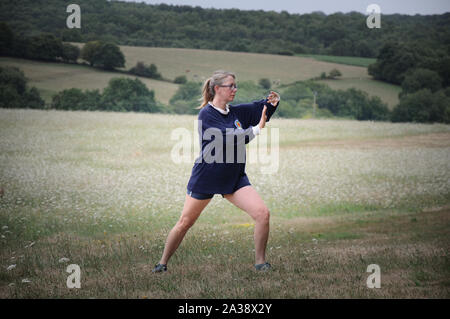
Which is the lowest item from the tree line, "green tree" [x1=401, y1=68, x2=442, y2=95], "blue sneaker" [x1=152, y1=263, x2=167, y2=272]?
"blue sneaker" [x1=152, y1=263, x2=167, y2=272]

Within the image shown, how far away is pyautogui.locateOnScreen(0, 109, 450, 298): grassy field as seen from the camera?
6121 millimetres

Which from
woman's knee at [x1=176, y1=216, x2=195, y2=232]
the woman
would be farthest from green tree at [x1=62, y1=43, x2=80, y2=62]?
woman's knee at [x1=176, y1=216, x2=195, y2=232]

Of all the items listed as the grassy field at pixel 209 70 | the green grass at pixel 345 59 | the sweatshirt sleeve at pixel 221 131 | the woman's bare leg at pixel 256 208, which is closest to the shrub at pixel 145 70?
the grassy field at pixel 209 70

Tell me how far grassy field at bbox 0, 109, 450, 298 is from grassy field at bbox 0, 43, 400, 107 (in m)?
17.1

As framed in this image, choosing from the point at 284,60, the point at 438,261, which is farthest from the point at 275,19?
the point at 438,261

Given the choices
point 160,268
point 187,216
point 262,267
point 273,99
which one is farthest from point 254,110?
point 160,268

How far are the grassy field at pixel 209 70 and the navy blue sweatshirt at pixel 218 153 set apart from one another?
37.3 meters

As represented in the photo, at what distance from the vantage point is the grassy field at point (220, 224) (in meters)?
6.12

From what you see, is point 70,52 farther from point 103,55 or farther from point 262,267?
point 262,267

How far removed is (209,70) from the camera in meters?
58.4

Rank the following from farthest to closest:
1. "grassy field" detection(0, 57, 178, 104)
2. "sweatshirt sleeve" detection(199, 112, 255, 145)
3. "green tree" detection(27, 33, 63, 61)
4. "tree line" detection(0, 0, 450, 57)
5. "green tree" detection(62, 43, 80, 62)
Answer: "green tree" detection(62, 43, 80, 62), "grassy field" detection(0, 57, 178, 104), "green tree" detection(27, 33, 63, 61), "tree line" detection(0, 0, 450, 57), "sweatshirt sleeve" detection(199, 112, 255, 145)

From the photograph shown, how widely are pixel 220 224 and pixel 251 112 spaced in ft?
17.2

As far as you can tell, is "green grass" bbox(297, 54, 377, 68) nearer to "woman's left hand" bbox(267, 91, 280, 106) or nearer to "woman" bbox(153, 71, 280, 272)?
"woman's left hand" bbox(267, 91, 280, 106)

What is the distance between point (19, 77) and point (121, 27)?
1258 cm
